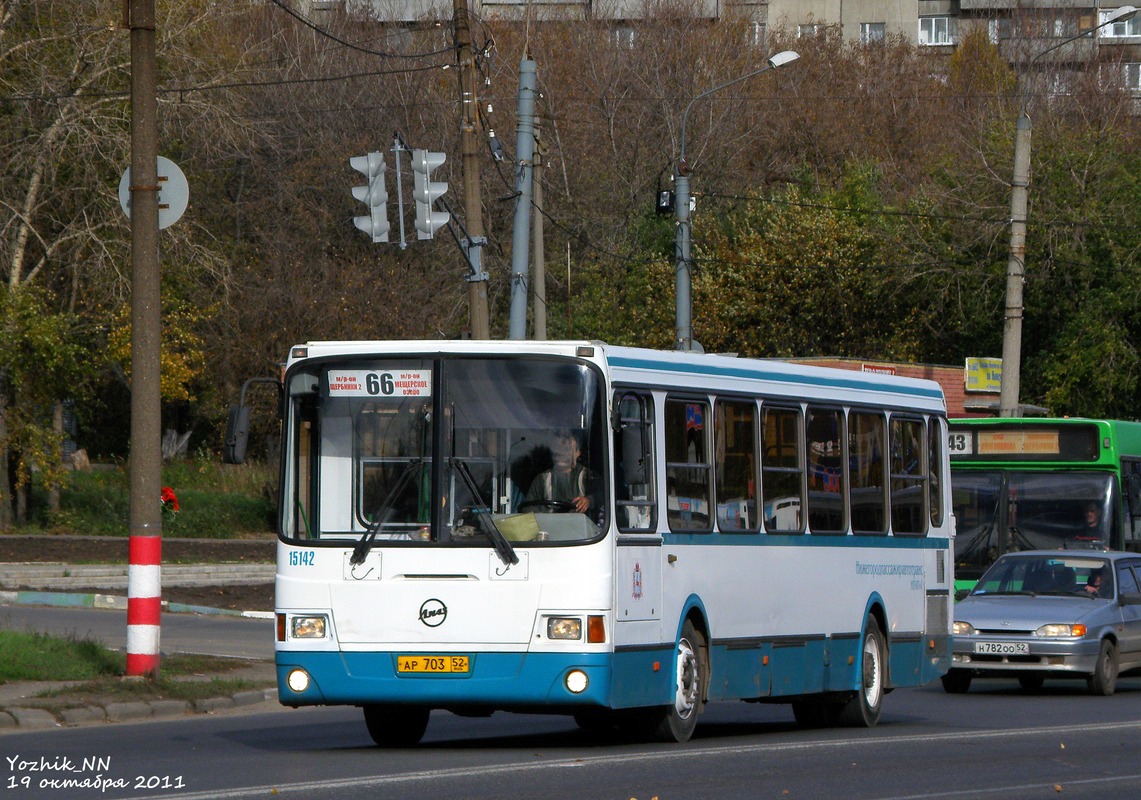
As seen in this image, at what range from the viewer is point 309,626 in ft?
38.6

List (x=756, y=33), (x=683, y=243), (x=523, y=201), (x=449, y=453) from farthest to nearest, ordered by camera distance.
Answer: (x=756, y=33) → (x=683, y=243) → (x=523, y=201) → (x=449, y=453)

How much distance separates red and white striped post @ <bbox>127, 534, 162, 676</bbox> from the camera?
48.5 ft

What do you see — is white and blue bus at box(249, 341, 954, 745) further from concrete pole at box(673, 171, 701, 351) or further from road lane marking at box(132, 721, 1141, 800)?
concrete pole at box(673, 171, 701, 351)

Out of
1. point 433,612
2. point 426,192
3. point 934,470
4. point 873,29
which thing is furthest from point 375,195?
point 873,29

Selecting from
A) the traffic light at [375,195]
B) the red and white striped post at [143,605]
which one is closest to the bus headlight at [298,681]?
the red and white striped post at [143,605]

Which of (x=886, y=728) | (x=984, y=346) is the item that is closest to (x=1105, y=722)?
(x=886, y=728)

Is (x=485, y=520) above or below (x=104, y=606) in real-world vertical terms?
above

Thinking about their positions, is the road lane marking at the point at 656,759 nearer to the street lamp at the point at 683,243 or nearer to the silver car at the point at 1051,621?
the silver car at the point at 1051,621

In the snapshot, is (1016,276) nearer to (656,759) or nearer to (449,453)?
(449,453)

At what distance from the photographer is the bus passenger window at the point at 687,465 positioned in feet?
40.8

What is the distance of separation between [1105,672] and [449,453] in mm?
10013

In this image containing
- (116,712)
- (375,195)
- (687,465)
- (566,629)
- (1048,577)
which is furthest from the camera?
(375,195)

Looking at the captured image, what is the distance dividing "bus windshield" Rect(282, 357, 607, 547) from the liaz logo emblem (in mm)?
367

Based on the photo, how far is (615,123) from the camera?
6303 cm
